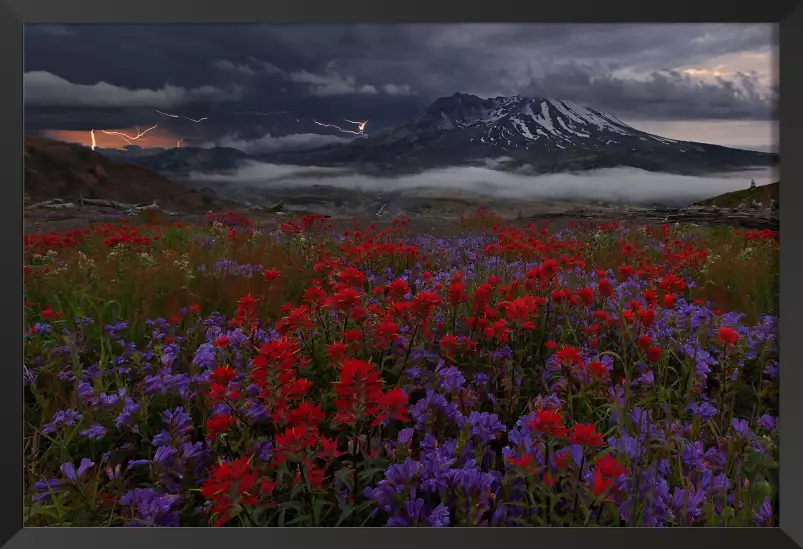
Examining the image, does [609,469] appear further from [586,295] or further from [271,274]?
[271,274]

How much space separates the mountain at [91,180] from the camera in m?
1.94

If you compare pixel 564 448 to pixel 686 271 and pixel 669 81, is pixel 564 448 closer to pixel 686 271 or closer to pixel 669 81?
pixel 686 271

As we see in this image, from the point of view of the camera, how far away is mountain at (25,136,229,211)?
1.94m

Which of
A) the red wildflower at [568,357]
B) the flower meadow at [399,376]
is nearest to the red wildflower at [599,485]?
the flower meadow at [399,376]

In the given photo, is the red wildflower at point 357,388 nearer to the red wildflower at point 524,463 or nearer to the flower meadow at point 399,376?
the flower meadow at point 399,376

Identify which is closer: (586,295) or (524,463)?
(524,463)

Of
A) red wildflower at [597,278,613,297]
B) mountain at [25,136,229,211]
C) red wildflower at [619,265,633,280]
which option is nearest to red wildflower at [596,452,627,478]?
red wildflower at [597,278,613,297]

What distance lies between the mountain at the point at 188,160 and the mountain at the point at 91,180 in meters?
0.03

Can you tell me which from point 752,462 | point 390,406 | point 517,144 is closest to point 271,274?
point 390,406

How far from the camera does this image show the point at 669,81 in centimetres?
202

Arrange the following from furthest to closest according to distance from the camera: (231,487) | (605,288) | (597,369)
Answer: (605,288), (597,369), (231,487)

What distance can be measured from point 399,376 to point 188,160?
3.68 feet

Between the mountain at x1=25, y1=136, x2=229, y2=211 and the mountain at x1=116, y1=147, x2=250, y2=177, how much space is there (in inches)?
1.2

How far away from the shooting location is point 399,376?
5.86ft
